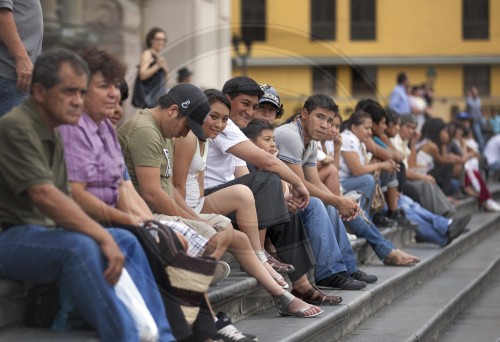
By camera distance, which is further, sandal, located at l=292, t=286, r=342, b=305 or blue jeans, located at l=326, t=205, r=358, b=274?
blue jeans, located at l=326, t=205, r=358, b=274

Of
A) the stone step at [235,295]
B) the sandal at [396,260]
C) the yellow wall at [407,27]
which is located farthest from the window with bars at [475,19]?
the sandal at [396,260]

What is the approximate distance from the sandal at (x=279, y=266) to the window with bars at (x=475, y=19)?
46.3m

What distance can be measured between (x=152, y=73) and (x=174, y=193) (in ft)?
16.7

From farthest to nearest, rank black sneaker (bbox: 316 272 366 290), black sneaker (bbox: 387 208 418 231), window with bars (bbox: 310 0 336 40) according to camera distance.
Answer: window with bars (bbox: 310 0 336 40)
black sneaker (bbox: 387 208 418 231)
black sneaker (bbox: 316 272 366 290)

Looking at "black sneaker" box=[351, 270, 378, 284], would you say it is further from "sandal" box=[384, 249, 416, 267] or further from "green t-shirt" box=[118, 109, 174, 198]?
"green t-shirt" box=[118, 109, 174, 198]

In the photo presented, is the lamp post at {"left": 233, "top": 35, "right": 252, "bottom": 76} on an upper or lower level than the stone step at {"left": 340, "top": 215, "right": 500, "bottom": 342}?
upper

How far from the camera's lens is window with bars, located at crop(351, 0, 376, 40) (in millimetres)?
A: 51750

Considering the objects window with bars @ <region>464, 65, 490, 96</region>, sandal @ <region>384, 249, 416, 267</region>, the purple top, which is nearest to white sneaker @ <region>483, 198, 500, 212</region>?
sandal @ <region>384, 249, 416, 267</region>

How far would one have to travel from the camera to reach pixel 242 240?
20.4ft

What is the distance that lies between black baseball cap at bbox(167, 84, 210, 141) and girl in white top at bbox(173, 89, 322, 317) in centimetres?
56

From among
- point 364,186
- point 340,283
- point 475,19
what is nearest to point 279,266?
point 340,283

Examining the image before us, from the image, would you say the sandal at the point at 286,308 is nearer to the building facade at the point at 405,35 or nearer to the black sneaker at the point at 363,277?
the black sneaker at the point at 363,277

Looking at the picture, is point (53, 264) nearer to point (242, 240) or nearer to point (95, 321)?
point (95, 321)

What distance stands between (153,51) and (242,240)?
17.6 feet
